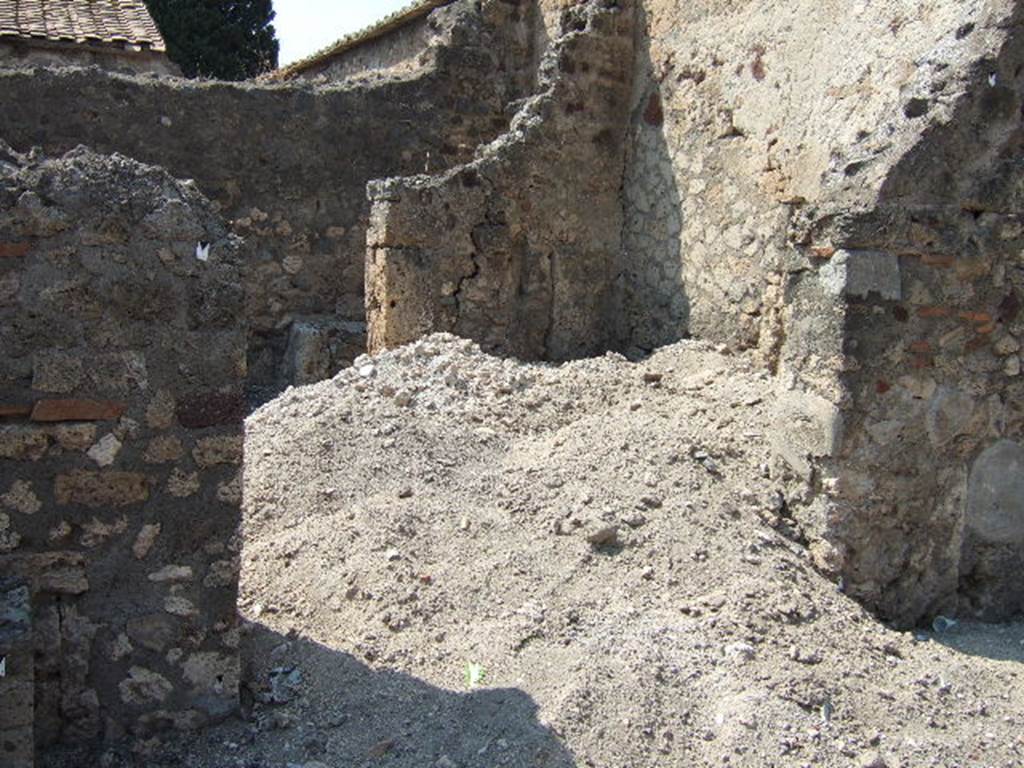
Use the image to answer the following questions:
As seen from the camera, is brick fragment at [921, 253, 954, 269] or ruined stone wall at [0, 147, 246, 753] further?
brick fragment at [921, 253, 954, 269]

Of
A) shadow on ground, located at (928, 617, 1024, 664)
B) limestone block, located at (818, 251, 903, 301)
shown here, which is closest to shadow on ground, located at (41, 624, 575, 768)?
shadow on ground, located at (928, 617, 1024, 664)

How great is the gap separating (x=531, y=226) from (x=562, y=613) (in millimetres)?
4168

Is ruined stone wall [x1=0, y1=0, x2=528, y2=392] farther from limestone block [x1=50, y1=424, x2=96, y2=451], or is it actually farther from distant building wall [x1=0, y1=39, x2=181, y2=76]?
limestone block [x1=50, y1=424, x2=96, y2=451]

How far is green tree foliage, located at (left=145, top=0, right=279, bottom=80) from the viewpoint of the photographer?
20188 mm

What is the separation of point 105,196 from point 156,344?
468 millimetres

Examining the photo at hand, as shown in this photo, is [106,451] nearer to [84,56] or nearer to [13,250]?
[13,250]

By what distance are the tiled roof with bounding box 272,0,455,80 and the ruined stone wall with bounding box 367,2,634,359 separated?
10.3 ft

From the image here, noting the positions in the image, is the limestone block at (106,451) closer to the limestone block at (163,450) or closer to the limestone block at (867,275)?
the limestone block at (163,450)

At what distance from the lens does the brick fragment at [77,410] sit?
3094mm

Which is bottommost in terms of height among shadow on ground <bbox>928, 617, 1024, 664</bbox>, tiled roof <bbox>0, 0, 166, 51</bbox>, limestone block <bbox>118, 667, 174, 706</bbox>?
shadow on ground <bbox>928, 617, 1024, 664</bbox>

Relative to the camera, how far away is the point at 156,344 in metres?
3.19

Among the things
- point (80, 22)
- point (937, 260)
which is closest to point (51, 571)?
point (937, 260)

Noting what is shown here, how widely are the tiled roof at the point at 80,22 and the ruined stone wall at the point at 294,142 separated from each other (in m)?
2.71

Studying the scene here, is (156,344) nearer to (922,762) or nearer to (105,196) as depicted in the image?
(105,196)
